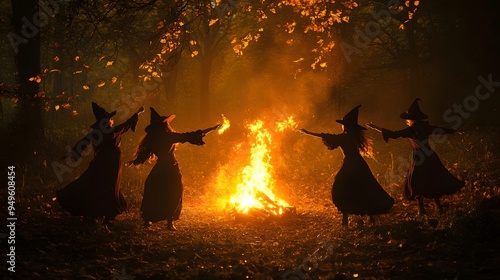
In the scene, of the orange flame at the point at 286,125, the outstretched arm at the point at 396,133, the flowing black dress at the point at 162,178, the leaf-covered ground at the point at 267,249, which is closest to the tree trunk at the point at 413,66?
the orange flame at the point at 286,125

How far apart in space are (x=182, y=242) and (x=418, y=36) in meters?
24.2

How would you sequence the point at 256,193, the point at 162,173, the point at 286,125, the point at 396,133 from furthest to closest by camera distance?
the point at 286,125 < the point at 256,193 < the point at 396,133 < the point at 162,173

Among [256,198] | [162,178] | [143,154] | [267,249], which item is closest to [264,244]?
[267,249]

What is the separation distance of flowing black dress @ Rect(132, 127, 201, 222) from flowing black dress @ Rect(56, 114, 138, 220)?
0.52 meters

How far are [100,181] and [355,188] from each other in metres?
5.55

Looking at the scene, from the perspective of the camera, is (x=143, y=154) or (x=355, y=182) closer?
(x=355, y=182)

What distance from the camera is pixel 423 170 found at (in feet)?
33.4

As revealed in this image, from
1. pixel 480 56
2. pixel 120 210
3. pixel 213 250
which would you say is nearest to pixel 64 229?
pixel 120 210

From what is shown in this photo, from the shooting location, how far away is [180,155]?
19391 mm

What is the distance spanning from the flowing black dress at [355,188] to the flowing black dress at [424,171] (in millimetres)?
783

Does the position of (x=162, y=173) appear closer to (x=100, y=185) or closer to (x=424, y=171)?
(x=100, y=185)

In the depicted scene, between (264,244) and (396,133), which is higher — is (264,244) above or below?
below

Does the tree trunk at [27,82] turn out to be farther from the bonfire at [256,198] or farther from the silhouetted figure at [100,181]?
the bonfire at [256,198]

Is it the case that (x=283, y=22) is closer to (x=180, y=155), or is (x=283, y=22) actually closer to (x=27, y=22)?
(x=180, y=155)
